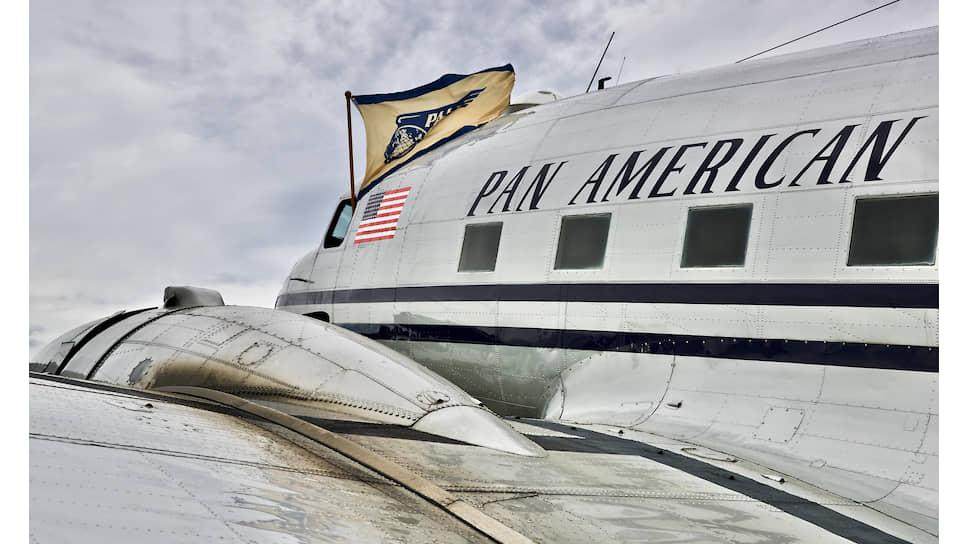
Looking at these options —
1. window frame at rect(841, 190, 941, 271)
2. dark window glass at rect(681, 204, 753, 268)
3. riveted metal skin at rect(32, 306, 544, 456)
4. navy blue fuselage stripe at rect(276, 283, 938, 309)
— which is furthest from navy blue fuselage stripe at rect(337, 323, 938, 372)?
riveted metal skin at rect(32, 306, 544, 456)

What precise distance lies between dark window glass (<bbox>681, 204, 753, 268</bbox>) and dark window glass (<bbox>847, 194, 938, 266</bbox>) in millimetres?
983

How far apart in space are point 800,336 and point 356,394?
13.4 feet

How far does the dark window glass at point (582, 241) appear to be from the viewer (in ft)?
25.6

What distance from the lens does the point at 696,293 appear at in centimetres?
694

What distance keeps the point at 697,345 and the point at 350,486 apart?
14.9 feet

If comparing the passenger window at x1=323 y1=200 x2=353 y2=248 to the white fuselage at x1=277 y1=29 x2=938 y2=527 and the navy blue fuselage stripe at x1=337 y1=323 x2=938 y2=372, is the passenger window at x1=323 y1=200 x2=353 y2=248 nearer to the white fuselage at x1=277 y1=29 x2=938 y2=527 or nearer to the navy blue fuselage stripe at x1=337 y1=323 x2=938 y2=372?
the white fuselage at x1=277 y1=29 x2=938 y2=527

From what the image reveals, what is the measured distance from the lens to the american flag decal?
1055 cm

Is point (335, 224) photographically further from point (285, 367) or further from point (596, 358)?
point (285, 367)

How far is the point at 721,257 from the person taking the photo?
6863mm

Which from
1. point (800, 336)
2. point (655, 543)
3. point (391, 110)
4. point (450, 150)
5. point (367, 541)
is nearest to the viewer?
point (367, 541)

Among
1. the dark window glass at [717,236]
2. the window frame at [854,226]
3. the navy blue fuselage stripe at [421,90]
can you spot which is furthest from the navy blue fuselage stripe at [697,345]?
the navy blue fuselage stripe at [421,90]

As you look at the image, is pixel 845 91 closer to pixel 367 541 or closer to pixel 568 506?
pixel 568 506

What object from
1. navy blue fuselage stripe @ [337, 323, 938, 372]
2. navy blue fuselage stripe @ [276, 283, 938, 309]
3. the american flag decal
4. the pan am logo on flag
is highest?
the pan am logo on flag

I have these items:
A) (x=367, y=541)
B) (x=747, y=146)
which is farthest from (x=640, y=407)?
(x=367, y=541)
